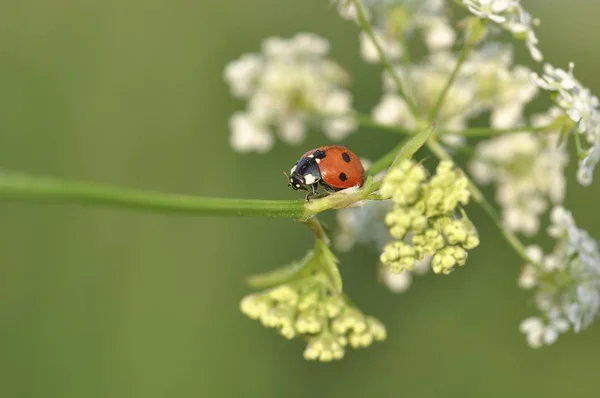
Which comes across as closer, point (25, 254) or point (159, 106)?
point (25, 254)

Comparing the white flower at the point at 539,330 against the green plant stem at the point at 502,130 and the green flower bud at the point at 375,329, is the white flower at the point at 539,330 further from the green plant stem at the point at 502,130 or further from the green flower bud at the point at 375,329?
the green flower bud at the point at 375,329

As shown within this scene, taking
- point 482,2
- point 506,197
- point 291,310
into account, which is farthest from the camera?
point 506,197

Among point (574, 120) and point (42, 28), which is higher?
point (42, 28)

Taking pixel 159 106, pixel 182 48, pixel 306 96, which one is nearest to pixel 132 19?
pixel 182 48

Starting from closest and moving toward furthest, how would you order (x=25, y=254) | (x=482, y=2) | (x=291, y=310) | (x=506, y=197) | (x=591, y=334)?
(x=291, y=310), (x=482, y=2), (x=506, y=197), (x=591, y=334), (x=25, y=254)

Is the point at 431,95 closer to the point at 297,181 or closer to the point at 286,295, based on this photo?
the point at 297,181

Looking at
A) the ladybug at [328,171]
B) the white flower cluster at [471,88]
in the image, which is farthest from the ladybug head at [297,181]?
the white flower cluster at [471,88]

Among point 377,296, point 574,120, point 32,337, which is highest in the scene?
point 32,337

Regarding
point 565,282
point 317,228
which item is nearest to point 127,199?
point 317,228

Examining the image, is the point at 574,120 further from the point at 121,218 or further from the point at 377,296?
the point at 121,218
